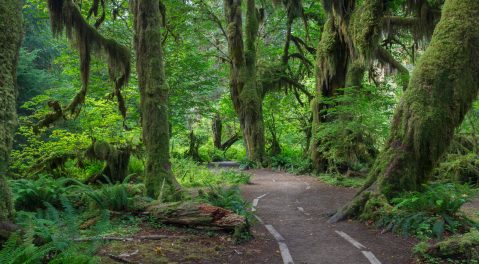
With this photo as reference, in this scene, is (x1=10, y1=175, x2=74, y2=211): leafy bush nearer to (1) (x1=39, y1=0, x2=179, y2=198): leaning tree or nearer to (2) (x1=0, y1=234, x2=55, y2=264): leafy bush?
(1) (x1=39, y1=0, x2=179, y2=198): leaning tree

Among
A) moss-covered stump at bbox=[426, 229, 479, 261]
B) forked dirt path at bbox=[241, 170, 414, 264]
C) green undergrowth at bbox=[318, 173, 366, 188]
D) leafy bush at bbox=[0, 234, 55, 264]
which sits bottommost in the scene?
forked dirt path at bbox=[241, 170, 414, 264]

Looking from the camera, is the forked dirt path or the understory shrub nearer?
the forked dirt path

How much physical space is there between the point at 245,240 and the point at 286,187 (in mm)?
7989

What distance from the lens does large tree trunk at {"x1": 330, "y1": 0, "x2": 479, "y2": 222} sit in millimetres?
7688

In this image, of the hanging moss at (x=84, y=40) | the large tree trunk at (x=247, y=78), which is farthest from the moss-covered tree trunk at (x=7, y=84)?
the large tree trunk at (x=247, y=78)

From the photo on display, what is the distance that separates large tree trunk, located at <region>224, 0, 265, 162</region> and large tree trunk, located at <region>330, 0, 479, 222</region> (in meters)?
14.6

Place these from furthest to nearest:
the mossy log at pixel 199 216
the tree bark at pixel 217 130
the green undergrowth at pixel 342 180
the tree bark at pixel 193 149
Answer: the tree bark at pixel 217 130, the tree bark at pixel 193 149, the green undergrowth at pixel 342 180, the mossy log at pixel 199 216

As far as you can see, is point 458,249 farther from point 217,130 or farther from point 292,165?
point 217,130

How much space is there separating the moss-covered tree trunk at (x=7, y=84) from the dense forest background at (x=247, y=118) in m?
0.08

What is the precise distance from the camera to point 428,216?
6805 mm

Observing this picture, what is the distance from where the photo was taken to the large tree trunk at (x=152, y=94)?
9.46 metres

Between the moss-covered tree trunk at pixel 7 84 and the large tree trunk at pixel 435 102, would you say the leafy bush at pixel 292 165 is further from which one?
the moss-covered tree trunk at pixel 7 84

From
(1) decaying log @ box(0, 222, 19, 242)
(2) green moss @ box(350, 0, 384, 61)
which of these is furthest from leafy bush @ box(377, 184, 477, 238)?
(1) decaying log @ box(0, 222, 19, 242)

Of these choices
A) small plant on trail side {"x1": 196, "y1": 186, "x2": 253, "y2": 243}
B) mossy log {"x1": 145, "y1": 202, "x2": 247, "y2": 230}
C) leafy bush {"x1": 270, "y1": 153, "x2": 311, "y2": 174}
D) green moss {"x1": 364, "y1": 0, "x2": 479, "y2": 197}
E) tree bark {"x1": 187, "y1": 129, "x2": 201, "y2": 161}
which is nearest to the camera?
mossy log {"x1": 145, "y1": 202, "x2": 247, "y2": 230}
